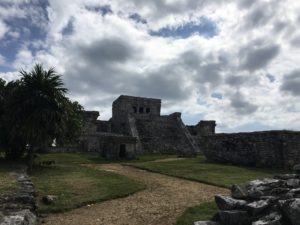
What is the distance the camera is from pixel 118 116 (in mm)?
48875

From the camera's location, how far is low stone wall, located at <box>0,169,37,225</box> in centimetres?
818

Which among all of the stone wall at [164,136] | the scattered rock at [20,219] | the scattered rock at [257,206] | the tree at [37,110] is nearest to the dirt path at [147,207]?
the scattered rock at [20,219]

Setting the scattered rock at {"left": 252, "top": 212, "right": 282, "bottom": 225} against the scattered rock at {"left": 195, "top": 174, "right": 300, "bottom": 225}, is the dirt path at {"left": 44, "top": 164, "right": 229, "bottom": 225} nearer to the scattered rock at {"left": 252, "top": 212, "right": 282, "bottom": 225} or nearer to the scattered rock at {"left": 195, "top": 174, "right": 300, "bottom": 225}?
the scattered rock at {"left": 195, "top": 174, "right": 300, "bottom": 225}

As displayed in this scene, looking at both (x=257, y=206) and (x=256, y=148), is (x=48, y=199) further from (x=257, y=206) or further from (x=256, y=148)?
(x=256, y=148)

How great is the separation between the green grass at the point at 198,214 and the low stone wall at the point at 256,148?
13802mm

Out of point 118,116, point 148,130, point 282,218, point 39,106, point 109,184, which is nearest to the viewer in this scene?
point 282,218

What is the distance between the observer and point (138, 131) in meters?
43.5

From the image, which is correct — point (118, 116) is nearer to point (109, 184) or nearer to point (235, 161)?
point (235, 161)

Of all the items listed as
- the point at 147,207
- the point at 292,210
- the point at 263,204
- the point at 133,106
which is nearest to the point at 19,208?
the point at 147,207

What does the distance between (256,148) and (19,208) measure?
747 inches

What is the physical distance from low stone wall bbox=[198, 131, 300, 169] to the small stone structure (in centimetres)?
1519

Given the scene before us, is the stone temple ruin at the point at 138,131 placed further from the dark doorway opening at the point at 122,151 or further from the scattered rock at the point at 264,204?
the scattered rock at the point at 264,204

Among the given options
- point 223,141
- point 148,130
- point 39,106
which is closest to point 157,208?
point 39,106

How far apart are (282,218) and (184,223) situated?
9.81ft
